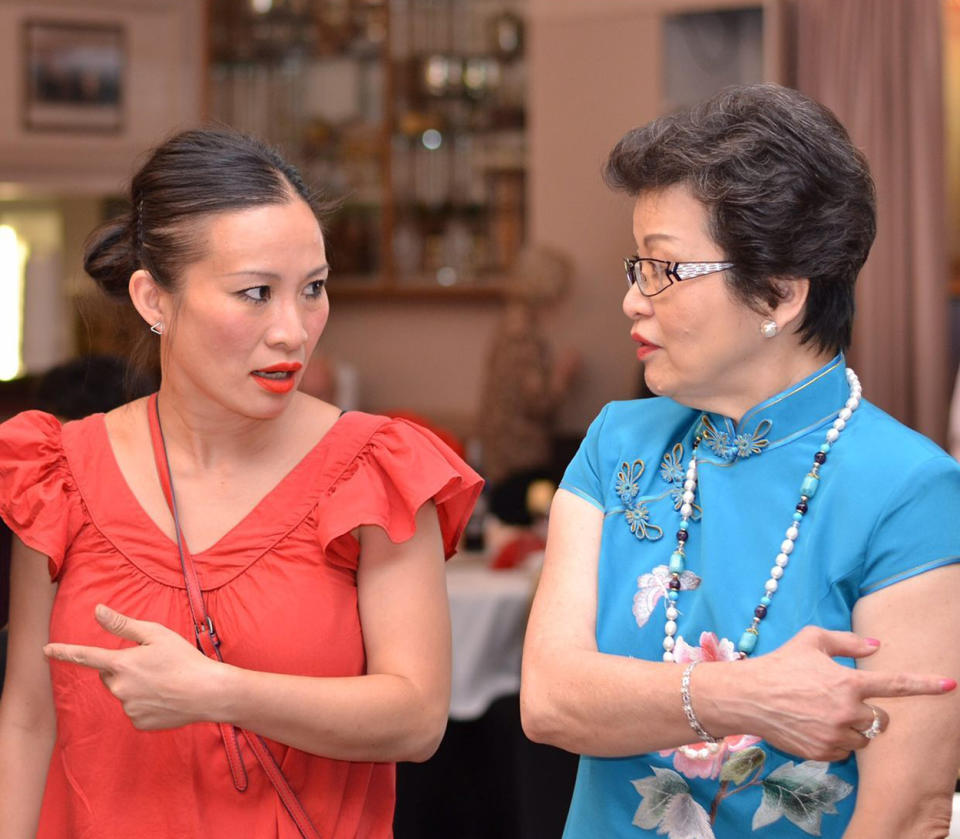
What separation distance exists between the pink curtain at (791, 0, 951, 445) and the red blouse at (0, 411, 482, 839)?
408 cm

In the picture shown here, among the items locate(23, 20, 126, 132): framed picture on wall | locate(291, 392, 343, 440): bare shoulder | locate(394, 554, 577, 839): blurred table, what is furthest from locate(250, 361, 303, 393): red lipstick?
locate(23, 20, 126, 132): framed picture on wall

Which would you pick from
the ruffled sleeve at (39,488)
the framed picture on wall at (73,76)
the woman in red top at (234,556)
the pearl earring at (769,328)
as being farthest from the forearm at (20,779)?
the framed picture on wall at (73,76)

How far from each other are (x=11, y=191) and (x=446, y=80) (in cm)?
235

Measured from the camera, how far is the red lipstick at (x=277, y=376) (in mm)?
1628

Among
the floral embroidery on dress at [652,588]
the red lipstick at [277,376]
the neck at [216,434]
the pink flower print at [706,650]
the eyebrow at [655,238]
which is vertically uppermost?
the eyebrow at [655,238]

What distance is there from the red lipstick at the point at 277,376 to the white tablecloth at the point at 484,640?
2146mm

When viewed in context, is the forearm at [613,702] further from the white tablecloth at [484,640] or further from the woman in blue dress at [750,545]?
the white tablecloth at [484,640]

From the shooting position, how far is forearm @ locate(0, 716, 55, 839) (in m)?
1.69

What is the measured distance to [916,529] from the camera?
138 cm

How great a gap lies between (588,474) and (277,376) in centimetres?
41

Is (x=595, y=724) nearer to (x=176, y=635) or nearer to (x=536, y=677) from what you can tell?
(x=536, y=677)

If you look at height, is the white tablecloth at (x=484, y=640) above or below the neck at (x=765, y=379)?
below

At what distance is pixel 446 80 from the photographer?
22.4 ft

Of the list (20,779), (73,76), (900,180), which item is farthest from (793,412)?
(73,76)
